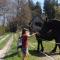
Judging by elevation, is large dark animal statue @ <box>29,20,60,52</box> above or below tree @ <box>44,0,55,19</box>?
above

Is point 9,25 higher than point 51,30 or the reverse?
the reverse

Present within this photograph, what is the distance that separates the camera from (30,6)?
2475 inches

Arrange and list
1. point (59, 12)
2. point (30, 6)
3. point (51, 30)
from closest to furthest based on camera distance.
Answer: point (51, 30), point (59, 12), point (30, 6)

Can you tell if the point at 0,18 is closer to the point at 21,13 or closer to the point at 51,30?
the point at 21,13

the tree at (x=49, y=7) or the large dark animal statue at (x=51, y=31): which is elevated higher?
the large dark animal statue at (x=51, y=31)

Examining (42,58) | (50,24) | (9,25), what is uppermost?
(50,24)

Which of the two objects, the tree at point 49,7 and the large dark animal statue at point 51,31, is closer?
the large dark animal statue at point 51,31

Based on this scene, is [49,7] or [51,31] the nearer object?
[51,31]

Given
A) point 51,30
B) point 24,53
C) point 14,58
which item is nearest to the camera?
point 24,53

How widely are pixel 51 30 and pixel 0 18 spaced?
42.4 meters

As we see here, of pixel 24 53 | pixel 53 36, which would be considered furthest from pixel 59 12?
pixel 24 53

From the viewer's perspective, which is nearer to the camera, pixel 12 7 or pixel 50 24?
pixel 50 24

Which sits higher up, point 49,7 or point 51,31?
point 51,31

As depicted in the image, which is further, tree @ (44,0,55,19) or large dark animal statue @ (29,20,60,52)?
tree @ (44,0,55,19)
